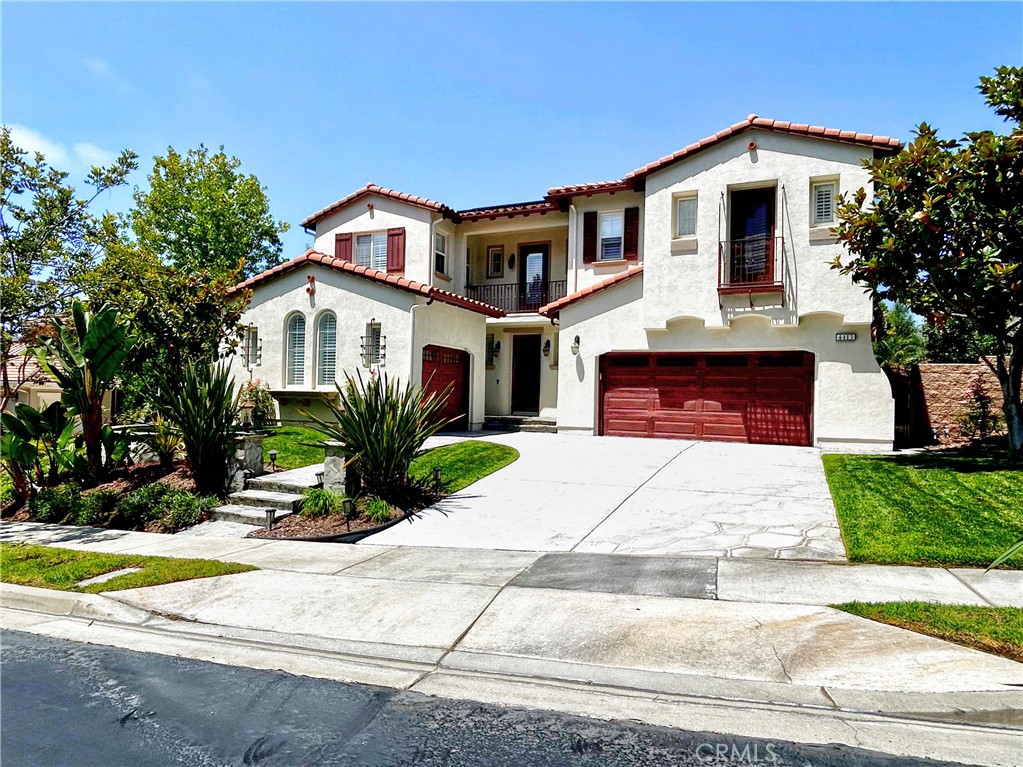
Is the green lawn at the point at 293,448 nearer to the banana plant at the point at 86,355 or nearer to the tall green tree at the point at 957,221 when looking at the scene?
the banana plant at the point at 86,355

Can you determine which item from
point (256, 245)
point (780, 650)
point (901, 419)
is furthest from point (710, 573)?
point (256, 245)

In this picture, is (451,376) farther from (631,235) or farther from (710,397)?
(710,397)

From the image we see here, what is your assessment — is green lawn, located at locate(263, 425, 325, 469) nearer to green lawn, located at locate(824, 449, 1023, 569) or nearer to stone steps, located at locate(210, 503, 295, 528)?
stone steps, located at locate(210, 503, 295, 528)

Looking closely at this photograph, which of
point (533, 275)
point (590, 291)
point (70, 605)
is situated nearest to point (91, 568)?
point (70, 605)

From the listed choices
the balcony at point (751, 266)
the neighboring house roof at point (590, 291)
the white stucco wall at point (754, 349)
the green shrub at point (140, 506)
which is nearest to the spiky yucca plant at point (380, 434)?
the green shrub at point (140, 506)

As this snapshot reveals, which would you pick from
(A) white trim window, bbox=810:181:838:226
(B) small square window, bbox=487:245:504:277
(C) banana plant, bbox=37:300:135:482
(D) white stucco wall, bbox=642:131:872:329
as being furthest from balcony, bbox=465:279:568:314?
(C) banana plant, bbox=37:300:135:482

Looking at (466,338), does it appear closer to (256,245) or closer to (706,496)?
(706,496)

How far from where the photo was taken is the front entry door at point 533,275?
2461cm

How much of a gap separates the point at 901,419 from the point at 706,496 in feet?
35.3

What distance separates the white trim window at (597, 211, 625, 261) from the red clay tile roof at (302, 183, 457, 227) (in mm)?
5526

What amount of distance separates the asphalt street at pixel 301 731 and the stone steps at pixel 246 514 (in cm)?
580

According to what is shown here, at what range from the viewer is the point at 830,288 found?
1736 cm

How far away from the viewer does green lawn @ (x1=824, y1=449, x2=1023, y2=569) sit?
7.68 m

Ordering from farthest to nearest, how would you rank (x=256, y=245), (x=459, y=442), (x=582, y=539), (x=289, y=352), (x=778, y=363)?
(x=256, y=245)
(x=289, y=352)
(x=778, y=363)
(x=459, y=442)
(x=582, y=539)
